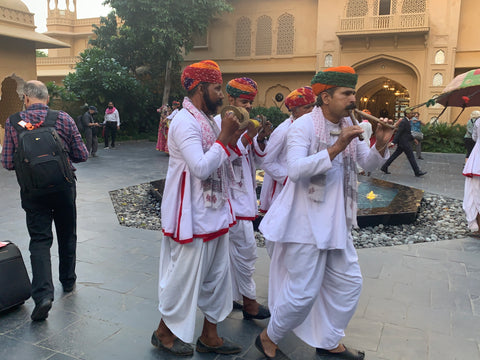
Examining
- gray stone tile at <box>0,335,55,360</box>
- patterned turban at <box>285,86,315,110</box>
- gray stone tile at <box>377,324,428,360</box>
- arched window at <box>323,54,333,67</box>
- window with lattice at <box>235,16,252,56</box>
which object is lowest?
gray stone tile at <box>0,335,55,360</box>

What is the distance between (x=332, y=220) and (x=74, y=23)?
36.2m

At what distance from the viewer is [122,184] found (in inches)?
365

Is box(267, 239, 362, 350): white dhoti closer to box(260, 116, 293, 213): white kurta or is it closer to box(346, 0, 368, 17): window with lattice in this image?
box(260, 116, 293, 213): white kurta

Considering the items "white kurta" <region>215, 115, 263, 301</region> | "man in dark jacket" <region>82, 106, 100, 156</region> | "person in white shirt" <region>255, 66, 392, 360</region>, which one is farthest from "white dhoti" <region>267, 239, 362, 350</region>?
"man in dark jacket" <region>82, 106, 100, 156</region>

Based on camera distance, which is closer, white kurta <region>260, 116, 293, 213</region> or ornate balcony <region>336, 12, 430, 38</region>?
white kurta <region>260, 116, 293, 213</region>

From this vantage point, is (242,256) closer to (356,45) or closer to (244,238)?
(244,238)

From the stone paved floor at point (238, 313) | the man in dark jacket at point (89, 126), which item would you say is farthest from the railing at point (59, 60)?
the stone paved floor at point (238, 313)

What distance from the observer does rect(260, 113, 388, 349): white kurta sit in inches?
96.7

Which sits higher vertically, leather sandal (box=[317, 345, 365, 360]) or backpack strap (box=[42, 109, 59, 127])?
backpack strap (box=[42, 109, 59, 127])

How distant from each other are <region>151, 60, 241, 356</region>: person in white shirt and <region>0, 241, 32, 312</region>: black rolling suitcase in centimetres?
123

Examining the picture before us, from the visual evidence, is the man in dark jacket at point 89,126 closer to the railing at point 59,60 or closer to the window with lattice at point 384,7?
the window with lattice at point 384,7

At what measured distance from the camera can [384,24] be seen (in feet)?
67.5

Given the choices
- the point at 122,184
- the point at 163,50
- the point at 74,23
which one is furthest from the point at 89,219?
the point at 74,23

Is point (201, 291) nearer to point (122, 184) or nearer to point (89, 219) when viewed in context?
point (89, 219)
